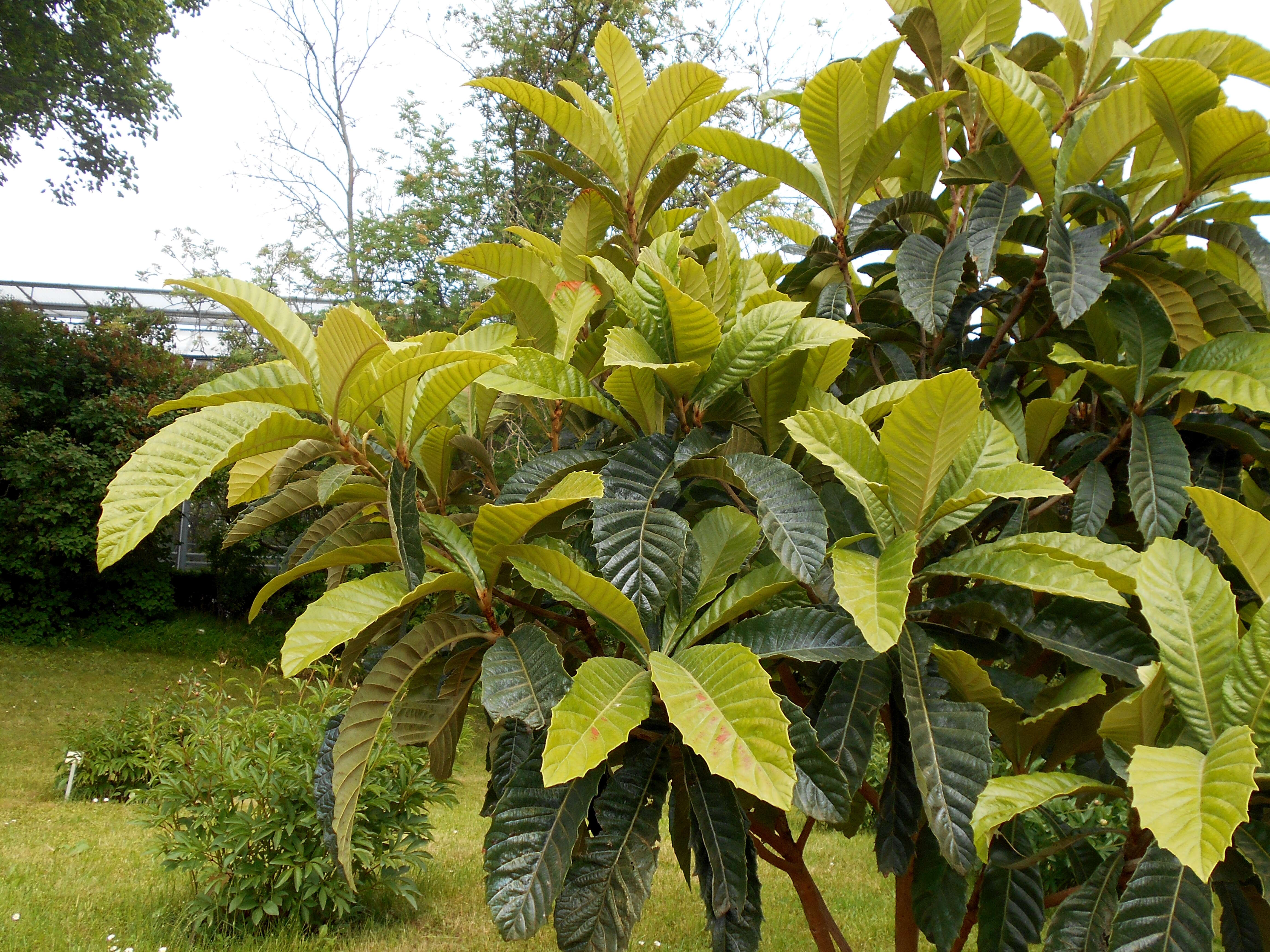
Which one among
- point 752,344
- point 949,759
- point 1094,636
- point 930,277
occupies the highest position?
point 930,277

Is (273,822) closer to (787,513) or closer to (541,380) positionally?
(541,380)

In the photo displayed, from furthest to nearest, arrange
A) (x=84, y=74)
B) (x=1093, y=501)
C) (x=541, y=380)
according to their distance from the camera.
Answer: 1. (x=84, y=74)
2. (x=1093, y=501)
3. (x=541, y=380)

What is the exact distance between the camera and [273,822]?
406 cm

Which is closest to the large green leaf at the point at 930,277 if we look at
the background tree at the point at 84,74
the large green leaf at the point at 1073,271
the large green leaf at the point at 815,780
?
the large green leaf at the point at 1073,271

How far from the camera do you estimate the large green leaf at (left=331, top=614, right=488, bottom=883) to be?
1.18 m

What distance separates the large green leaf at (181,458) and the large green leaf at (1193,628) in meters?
1.03

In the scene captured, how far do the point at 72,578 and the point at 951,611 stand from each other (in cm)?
1401

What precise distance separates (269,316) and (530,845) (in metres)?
0.75

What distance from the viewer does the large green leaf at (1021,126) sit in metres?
1.28

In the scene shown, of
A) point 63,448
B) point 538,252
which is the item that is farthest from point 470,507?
point 63,448

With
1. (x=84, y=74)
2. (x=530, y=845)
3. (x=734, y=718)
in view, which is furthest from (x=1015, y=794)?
(x=84, y=74)

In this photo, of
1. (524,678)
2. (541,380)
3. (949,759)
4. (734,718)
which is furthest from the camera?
(541,380)

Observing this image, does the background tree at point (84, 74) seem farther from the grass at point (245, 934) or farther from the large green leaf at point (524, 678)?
the large green leaf at point (524, 678)

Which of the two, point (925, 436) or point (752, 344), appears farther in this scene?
point (752, 344)
